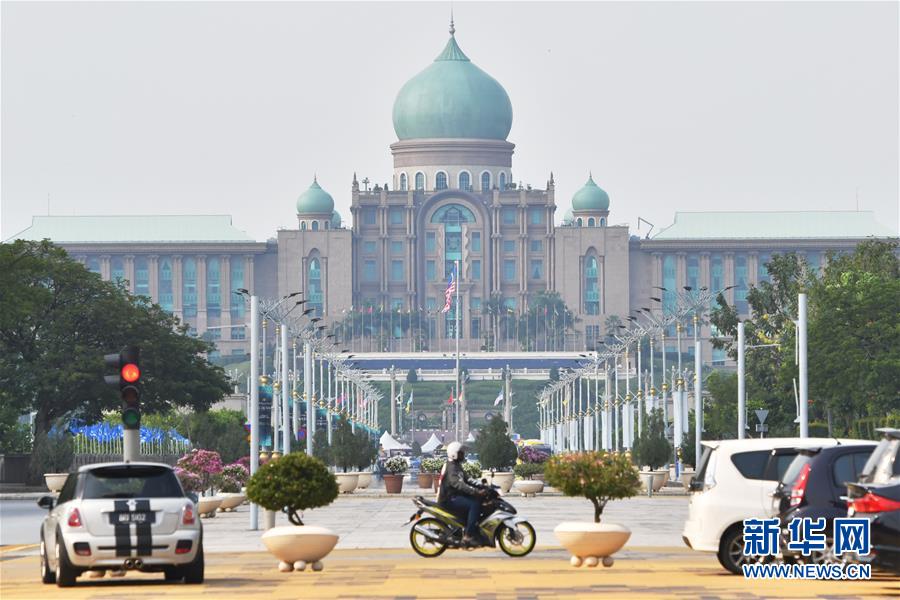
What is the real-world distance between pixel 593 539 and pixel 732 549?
6.98 feet

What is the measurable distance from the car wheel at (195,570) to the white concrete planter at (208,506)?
795 inches

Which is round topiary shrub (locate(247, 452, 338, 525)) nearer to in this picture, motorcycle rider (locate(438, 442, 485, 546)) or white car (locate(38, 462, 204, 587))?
motorcycle rider (locate(438, 442, 485, 546))

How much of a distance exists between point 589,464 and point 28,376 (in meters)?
50.4

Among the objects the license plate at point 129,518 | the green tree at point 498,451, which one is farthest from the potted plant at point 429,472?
the license plate at point 129,518

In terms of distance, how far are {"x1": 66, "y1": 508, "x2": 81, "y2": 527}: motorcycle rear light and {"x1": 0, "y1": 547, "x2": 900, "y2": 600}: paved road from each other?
2.32 ft

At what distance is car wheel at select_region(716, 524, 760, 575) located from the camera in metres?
23.8

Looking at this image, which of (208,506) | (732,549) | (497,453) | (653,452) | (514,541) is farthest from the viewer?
(497,453)

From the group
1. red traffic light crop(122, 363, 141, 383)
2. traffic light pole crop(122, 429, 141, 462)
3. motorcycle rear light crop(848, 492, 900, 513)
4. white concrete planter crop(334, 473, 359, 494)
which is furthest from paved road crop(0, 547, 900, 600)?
white concrete planter crop(334, 473, 359, 494)

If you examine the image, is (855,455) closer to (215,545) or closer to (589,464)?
(589,464)

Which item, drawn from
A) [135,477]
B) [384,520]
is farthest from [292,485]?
[384,520]

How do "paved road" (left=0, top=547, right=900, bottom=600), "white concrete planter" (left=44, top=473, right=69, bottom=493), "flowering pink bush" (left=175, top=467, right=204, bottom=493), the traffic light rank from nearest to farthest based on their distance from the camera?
"paved road" (left=0, top=547, right=900, bottom=600), the traffic light, "flowering pink bush" (left=175, top=467, right=204, bottom=493), "white concrete planter" (left=44, top=473, right=69, bottom=493)

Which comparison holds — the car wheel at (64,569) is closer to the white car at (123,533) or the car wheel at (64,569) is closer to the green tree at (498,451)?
the white car at (123,533)

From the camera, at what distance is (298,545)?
83.6ft

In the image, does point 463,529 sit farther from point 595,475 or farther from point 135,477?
point 135,477
